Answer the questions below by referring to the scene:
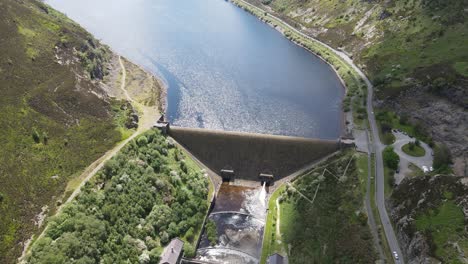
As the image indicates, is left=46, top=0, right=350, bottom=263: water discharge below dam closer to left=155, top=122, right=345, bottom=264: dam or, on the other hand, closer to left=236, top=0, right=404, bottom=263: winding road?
left=155, top=122, right=345, bottom=264: dam

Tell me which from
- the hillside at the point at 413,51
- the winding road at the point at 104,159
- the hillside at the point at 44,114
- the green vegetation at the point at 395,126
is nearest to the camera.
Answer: the hillside at the point at 44,114

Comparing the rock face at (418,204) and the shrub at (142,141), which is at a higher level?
the shrub at (142,141)

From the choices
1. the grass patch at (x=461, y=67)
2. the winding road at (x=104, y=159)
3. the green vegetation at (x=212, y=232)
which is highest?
the grass patch at (x=461, y=67)

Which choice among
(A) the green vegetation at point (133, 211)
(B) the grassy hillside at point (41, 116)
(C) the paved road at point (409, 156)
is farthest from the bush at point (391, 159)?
(B) the grassy hillside at point (41, 116)

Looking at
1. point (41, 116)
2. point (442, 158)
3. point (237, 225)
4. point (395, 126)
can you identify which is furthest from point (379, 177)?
point (41, 116)

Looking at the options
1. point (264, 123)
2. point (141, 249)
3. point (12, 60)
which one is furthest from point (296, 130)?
point (12, 60)

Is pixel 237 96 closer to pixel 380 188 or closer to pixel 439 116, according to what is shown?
pixel 439 116

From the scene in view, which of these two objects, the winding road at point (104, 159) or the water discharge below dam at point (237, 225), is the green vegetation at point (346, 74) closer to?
the water discharge below dam at point (237, 225)
